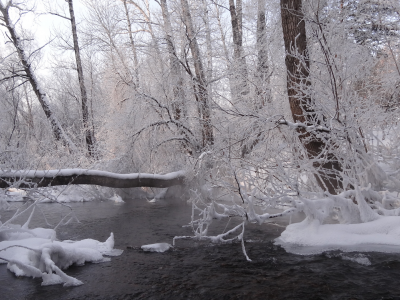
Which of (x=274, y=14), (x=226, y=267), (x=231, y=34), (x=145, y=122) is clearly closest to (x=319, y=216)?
(x=226, y=267)

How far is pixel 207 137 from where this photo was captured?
39.2 ft

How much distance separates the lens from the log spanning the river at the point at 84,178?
841 cm

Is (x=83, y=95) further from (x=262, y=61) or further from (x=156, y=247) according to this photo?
(x=156, y=247)

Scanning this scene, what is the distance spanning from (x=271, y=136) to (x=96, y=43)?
13.5m

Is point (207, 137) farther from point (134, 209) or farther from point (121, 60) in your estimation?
point (121, 60)

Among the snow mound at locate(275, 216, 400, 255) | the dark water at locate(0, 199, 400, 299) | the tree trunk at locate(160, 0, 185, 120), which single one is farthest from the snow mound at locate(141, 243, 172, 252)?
the tree trunk at locate(160, 0, 185, 120)

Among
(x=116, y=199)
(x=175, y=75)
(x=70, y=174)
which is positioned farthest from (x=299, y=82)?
(x=116, y=199)

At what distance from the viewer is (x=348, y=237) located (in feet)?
18.0

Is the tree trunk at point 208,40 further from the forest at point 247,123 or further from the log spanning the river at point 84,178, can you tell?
the log spanning the river at point 84,178

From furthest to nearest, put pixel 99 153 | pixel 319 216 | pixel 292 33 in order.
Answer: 1. pixel 99 153
2. pixel 292 33
3. pixel 319 216

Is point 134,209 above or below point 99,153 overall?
below

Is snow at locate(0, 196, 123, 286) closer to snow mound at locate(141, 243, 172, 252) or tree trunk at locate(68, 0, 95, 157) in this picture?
snow mound at locate(141, 243, 172, 252)

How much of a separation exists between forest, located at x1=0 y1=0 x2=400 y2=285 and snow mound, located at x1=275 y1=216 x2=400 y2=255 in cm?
2

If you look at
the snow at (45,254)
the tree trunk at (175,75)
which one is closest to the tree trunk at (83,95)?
the tree trunk at (175,75)
